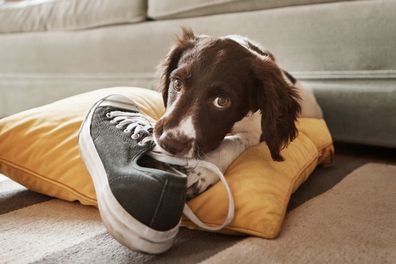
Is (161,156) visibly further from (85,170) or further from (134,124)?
(85,170)

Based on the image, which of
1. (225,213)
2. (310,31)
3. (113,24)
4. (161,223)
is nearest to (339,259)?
(225,213)

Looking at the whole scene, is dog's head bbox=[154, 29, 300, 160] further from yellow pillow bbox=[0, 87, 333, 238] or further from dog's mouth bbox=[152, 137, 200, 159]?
→ yellow pillow bbox=[0, 87, 333, 238]

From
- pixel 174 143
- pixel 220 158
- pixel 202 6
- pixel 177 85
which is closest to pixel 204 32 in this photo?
pixel 202 6

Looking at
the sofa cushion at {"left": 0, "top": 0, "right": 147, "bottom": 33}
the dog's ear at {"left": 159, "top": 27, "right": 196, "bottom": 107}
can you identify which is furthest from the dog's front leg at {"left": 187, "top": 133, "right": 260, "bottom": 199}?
the sofa cushion at {"left": 0, "top": 0, "right": 147, "bottom": 33}

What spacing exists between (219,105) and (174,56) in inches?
12.0

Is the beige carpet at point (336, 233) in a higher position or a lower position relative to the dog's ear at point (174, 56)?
lower

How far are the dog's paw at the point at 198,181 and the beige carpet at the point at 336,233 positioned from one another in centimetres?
18

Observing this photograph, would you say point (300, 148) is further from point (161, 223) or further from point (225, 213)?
point (161, 223)

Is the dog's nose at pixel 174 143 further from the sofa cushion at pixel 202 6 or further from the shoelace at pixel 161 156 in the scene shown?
the sofa cushion at pixel 202 6

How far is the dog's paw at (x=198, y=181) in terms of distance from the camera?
1.12 metres

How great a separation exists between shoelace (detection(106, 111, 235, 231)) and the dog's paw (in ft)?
0.04

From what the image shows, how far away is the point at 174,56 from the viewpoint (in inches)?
56.7

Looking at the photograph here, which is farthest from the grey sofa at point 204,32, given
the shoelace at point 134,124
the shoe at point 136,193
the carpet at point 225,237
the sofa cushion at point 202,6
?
the shoe at point 136,193

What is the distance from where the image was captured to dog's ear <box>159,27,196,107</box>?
1.42m
